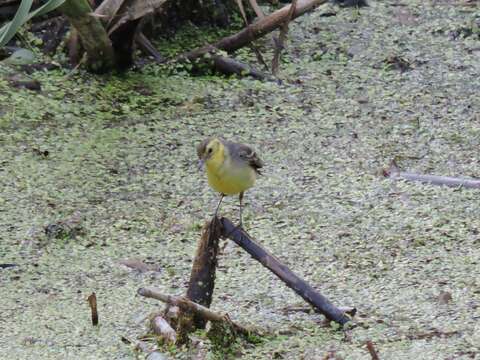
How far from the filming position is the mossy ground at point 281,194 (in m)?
3.72

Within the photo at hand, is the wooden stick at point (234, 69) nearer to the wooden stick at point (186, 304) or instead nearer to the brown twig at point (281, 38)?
the brown twig at point (281, 38)

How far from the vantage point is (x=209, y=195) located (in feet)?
15.7

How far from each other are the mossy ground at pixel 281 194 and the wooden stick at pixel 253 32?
152mm

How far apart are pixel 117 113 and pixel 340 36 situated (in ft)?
5.04

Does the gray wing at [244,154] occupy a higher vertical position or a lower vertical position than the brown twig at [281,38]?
higher

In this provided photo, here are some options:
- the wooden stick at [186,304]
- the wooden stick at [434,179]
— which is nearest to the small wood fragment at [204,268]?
the wooden stick at [186,304]

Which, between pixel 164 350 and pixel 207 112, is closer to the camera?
pixel 164 350

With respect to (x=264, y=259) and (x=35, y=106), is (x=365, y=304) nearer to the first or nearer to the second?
(x=264, y=259)

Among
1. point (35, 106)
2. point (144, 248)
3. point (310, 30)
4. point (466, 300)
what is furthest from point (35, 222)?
point (310, 30)

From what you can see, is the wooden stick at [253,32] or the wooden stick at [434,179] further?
the wooden stick at [253,32]

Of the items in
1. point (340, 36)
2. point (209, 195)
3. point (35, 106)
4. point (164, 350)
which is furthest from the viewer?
point (340, 36)

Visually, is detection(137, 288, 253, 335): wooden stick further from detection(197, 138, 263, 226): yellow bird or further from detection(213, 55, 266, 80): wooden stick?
detection(213, 55, 266, 80): wooden stick

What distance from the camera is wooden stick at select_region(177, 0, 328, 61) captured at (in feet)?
19.0

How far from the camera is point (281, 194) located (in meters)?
4.77
